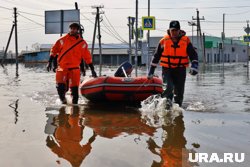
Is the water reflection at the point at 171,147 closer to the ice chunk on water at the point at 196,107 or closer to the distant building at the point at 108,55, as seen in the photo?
the ice chunk on water at the point at 196,107

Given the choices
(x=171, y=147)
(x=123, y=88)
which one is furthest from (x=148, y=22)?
(x=171, y=147)

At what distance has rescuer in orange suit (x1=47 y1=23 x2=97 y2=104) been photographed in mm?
8023

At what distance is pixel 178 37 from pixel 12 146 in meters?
3.77

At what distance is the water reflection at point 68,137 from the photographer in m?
4.09

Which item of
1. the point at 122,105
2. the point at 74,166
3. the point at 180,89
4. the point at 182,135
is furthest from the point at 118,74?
the point at 74,166

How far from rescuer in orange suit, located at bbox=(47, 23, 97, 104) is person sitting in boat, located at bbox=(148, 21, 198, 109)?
1.61m

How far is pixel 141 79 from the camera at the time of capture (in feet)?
25.6

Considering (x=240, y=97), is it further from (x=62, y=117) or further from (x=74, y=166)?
(x=74, y=166)

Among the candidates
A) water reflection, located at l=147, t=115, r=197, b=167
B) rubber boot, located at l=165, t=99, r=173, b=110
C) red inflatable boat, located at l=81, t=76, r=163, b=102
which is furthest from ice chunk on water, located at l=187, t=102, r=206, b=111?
water reflection, located at l=147, t=115, r=197, b=167

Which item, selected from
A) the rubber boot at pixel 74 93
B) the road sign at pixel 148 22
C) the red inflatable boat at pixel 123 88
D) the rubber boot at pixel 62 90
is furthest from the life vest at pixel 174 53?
the road sign at pixel 148 22

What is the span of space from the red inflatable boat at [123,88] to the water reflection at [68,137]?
3.29 feet

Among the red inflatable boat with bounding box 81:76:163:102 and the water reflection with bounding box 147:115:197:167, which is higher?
the red inflatable boat with bounding box 81:76:163:102

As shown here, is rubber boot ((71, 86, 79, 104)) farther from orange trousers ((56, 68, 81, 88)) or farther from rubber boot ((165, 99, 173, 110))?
rubber boot ((165, 99, 173, 110))

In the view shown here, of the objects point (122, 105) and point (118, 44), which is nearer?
point (122, 105)
